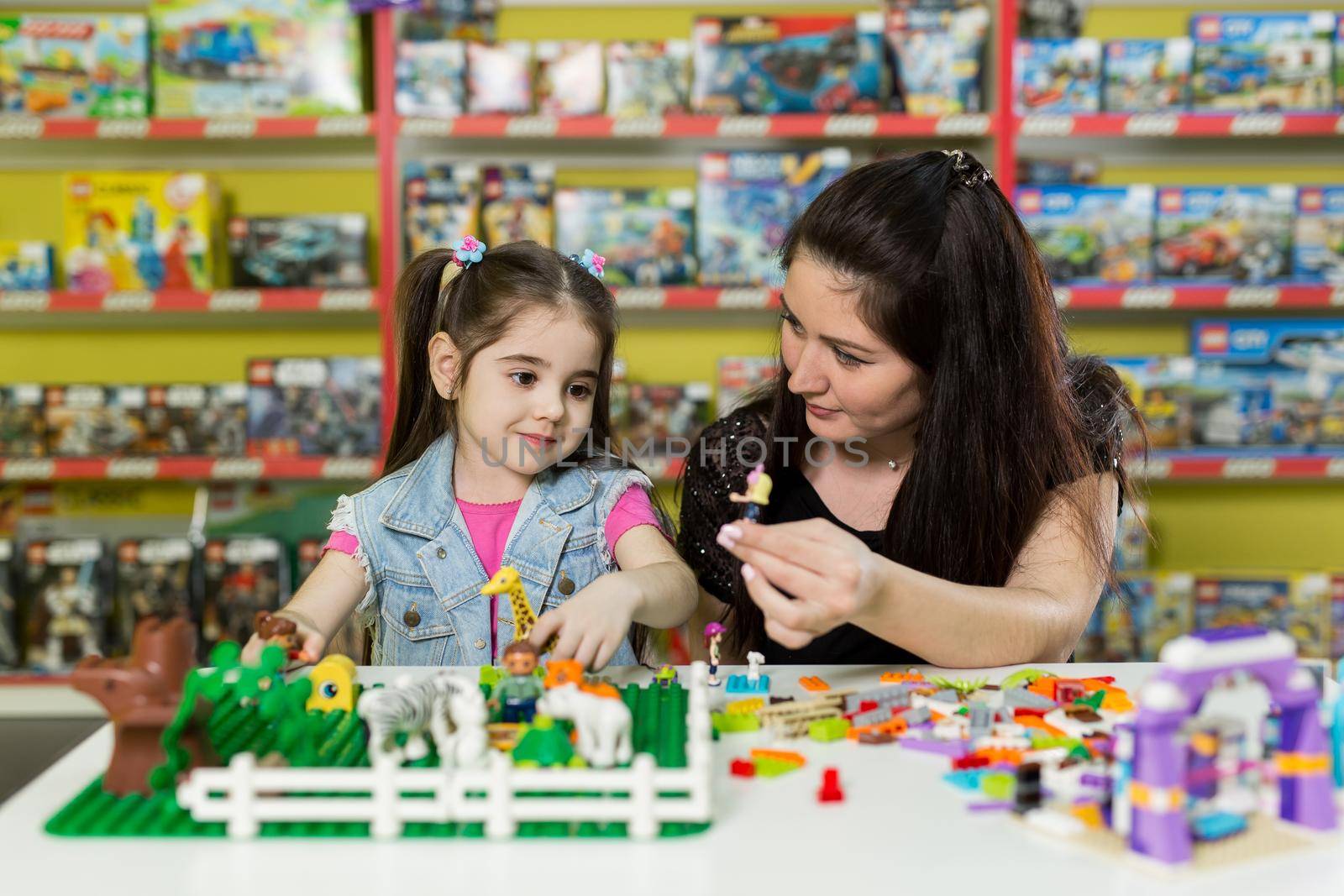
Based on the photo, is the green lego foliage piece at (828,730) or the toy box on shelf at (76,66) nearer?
the green lego foliage piece at (828,730)

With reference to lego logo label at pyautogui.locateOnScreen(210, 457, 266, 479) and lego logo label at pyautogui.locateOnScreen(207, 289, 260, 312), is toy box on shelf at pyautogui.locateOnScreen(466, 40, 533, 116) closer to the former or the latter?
lego logo label at pyautogui.locateOnScreen(207, 289, 260, 312)

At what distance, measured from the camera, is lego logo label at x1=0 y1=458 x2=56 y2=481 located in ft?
9.55

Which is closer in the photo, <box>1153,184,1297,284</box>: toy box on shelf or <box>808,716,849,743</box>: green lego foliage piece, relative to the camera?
<box>808,716,849,743</box>: green lego foliage piece

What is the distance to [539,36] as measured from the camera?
3164mm

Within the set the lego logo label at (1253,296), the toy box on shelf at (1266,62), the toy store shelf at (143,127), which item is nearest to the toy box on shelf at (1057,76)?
the toy box on shelf at (1266,62)

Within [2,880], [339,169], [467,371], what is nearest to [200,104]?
[339,169]

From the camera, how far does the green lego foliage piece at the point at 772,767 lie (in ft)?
3.14

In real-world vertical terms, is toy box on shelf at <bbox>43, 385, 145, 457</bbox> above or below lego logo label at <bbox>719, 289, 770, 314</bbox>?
below

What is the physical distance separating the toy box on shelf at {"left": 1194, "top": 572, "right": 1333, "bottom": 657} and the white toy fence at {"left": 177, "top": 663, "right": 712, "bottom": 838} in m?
2.66

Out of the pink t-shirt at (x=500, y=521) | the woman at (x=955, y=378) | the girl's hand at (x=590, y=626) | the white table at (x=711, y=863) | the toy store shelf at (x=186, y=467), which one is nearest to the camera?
the white table at (x=711, y=863)

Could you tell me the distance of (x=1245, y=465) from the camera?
2979 mm

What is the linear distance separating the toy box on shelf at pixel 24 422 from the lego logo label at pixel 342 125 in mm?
969

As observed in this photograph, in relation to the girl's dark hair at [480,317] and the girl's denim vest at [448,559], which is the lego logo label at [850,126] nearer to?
the girl's dark hair at [480,317]

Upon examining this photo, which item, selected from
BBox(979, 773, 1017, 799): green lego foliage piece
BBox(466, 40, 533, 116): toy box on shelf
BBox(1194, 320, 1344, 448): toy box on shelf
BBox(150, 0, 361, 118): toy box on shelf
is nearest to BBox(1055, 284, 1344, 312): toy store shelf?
BBox(1194, 320, 1344, 448): toy box on shelf
